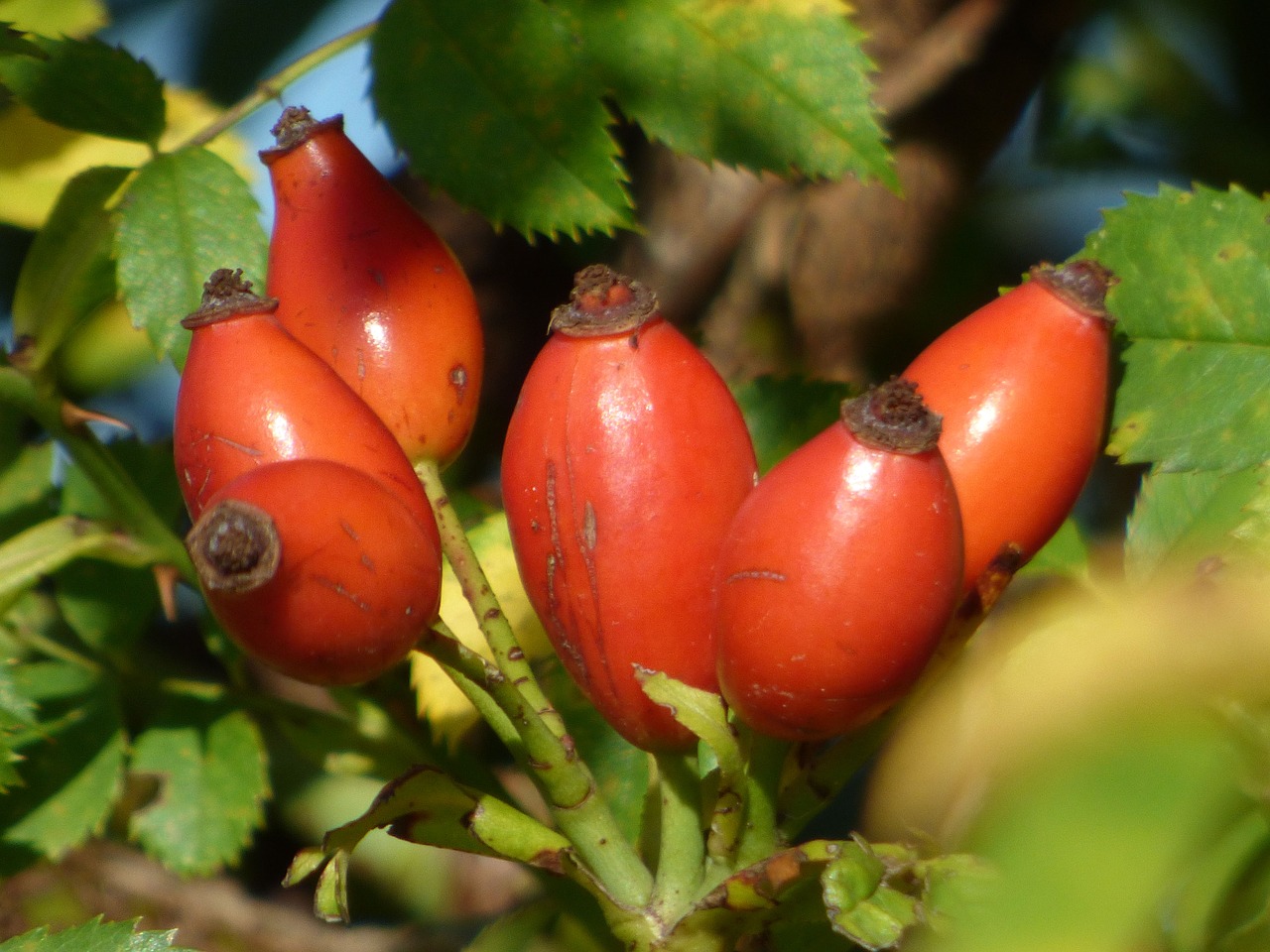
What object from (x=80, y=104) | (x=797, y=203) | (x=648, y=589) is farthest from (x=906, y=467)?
(x=797, y=203)

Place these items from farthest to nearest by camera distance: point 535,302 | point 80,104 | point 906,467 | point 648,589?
point 535,302 < point 80,104 < point 648,589 < point 906,467

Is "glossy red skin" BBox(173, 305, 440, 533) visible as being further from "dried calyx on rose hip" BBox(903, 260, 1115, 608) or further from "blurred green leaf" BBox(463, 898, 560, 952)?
"blurred green leaf" BBox(463, 898, 560, 952)

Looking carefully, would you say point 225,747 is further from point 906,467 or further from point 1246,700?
point 1246,700

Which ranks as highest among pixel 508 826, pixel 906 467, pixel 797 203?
pixel 906 467

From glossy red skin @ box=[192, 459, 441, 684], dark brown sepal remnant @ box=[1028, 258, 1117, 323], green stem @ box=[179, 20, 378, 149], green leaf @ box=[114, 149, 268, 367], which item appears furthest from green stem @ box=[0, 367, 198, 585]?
dark brown sepal remnant @ box=[1028, 258, 1117, 323]

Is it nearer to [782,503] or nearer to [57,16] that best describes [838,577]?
[782,503]

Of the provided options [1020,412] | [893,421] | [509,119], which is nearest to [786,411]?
[509,119]
